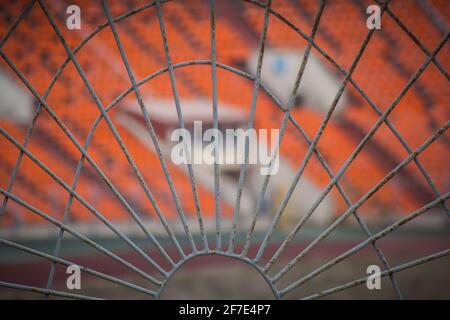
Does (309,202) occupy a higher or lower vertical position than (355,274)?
higher

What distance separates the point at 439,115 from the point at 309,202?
2.33 meters

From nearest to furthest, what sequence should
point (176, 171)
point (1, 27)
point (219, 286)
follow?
point (219, 286) < point (1, 27) < point (176, 171)

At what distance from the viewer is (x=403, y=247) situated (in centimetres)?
458

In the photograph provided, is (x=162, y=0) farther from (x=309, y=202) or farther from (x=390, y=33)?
(x=390, y=33)

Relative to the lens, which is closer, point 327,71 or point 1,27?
point 1,27

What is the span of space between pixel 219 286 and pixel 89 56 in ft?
14.1

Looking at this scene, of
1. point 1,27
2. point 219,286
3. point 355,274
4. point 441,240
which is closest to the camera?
point 219,286

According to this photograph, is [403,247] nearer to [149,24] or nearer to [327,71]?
[327,71]

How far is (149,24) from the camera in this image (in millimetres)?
6477

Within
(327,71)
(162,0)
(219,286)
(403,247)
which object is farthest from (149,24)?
(162,0)

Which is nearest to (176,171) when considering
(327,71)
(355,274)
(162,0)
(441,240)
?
(327,71)
